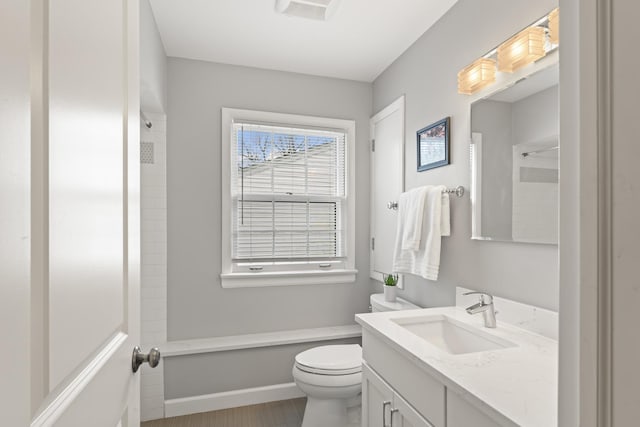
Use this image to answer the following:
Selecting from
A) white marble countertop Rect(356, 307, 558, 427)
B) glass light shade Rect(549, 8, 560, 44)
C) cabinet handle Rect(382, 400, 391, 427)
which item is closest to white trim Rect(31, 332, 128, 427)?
white marble countertop Rect(356, 307, 558, 427)

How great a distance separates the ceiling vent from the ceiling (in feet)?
0.33

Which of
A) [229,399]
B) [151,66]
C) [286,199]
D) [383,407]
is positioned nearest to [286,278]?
[286,199]

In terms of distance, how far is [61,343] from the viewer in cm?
50

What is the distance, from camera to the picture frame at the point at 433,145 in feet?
6.37

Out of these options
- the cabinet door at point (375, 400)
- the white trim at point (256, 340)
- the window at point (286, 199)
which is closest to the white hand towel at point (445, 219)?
the cabinet door at point (375, 400)

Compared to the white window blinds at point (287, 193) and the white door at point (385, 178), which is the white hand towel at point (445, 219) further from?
the white window blinds at point (287, 193)

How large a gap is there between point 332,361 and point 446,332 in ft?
2.37

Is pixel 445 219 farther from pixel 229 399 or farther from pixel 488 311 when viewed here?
pixel 229 399

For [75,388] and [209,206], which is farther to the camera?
[209,206]

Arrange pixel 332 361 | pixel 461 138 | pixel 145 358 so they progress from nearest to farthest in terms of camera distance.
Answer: pixel 145 358
pixel 461 138
pixel 332 361

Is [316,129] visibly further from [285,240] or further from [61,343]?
[61,343]

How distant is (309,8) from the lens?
6.18 ft
